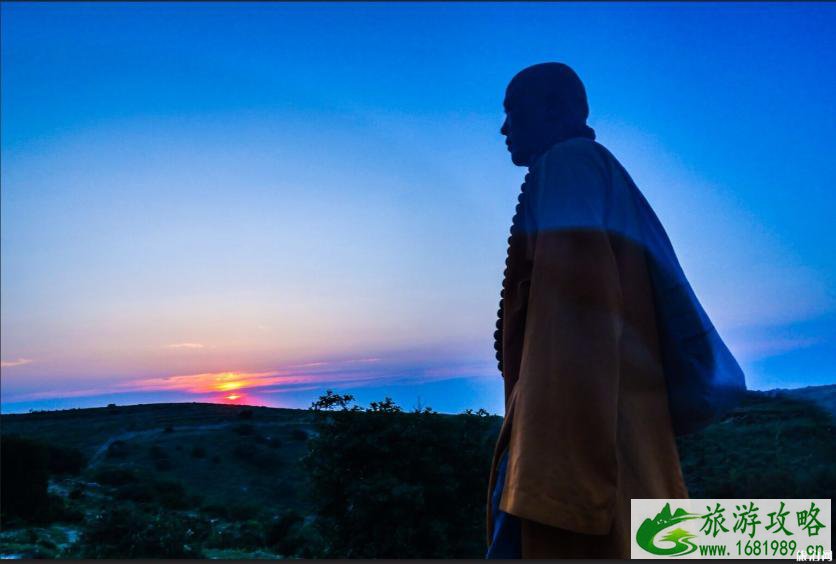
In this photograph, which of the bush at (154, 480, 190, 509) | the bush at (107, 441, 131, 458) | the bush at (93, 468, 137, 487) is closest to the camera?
the bush at (154, 480, 190, 509)

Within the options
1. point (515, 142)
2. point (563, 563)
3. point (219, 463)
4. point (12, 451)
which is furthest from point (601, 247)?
point (219, 463)

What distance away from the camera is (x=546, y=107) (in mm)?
1899

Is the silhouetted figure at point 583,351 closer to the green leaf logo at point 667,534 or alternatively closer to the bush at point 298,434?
the green leaf logo at point 667,534

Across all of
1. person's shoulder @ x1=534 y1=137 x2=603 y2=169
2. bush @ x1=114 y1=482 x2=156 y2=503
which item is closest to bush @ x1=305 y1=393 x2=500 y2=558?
person's shoulder @ x1=534 y1=137 x2=603 y2=169

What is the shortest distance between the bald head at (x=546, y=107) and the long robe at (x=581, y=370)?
0.48 ft

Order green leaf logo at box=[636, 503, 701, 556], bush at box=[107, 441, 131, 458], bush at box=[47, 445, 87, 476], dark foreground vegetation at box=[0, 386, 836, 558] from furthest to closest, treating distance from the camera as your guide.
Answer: bush at box=[107, 441, 131, 458]
bush at box=[47, 445, 87, 476]
dark foreground vegetation at box=[0, 386, 836, 558]
green leaf logo at box=[636, 503, 701, 556]

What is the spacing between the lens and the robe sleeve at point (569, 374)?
4.62ft

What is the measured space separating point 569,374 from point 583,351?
0.05 meters

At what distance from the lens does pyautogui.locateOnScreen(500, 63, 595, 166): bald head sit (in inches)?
74.6

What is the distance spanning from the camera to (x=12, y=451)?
1464 centimetres

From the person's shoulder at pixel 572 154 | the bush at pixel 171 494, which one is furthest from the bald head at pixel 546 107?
the bush at pixel 171 494

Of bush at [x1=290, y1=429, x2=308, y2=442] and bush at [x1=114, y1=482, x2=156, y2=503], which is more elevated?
bush at [x1=290, y1=429, x2=308, y2=442]

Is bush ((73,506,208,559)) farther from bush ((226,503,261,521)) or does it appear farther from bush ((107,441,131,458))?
bush ((107,441,131,458))

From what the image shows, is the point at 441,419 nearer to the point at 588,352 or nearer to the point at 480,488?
the point at 480,488
